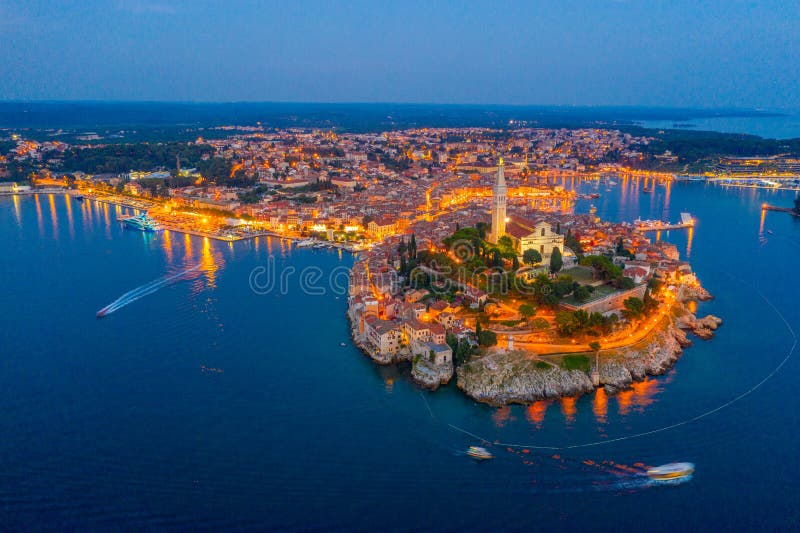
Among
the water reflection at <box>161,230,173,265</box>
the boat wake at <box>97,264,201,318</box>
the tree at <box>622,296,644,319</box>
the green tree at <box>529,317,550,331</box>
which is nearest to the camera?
the green tree at <box>529,317,550,331</box>

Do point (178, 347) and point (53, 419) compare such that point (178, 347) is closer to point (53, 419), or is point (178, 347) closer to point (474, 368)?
point (53, 419)

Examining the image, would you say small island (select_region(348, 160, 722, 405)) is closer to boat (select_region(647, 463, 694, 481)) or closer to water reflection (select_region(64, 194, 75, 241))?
boat (select_region(647, 463, 694, 481))

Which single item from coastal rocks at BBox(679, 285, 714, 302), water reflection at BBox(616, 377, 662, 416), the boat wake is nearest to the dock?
coastal rocks at BBox(679, 285, 714, 302)

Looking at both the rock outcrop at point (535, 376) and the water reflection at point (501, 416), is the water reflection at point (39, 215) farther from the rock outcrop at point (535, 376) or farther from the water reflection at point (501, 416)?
the water reflection at point (501, 416)

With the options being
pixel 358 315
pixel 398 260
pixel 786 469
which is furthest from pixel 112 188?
pixel 786 469

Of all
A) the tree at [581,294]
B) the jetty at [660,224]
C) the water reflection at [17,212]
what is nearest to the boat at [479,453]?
the tree at [581,294]

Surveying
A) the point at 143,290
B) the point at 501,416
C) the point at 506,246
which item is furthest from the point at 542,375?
the point at 143,290

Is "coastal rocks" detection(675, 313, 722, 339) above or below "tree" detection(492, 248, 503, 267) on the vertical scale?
below

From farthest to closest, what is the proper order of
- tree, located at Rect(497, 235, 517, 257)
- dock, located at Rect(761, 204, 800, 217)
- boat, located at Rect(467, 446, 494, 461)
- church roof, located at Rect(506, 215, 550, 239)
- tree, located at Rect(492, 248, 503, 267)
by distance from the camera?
1. dock, located at Rect(761, 204, 800, 217)
2. church roof, located at Rect(506, 215, 550, 239)
3. tree, located at Rect(497, 235, 517, 257)
4. tree, located at Rect(492, 248, 503, 267)
5. boat, located at Rect(467, 446, 494, 461)
